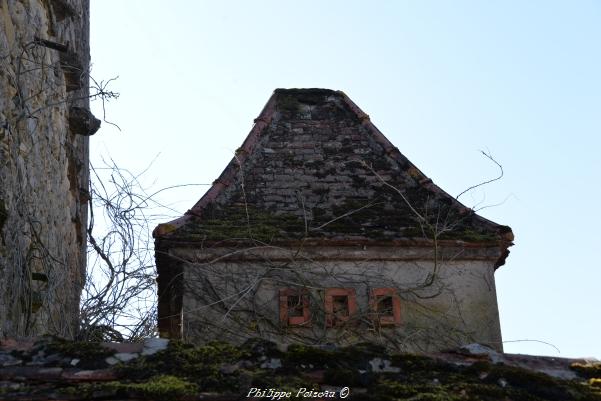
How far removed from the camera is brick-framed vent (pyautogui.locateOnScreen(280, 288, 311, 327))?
9.82 m

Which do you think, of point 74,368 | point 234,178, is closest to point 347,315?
point 234,178

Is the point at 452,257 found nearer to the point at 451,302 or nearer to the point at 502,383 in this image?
the point at 451,302

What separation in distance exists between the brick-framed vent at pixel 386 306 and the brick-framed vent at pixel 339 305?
0.19m

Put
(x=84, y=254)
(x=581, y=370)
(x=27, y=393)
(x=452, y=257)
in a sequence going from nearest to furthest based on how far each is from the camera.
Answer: (x=27, y=393) → (x=581, y=370) → (x=84, y=254) → (x=452, y=257)

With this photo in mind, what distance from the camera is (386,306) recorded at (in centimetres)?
1014

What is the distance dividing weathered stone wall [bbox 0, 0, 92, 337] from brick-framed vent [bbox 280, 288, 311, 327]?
1881 millimetres

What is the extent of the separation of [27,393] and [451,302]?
646cm

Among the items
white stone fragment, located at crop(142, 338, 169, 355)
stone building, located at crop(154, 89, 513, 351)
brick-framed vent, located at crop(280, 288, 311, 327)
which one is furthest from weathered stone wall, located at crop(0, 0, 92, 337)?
brick-framed vent, located at crop(280, 288, 311, 327)

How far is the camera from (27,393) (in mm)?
4316

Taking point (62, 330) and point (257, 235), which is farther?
point (257, 235)

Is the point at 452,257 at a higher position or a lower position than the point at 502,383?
higher

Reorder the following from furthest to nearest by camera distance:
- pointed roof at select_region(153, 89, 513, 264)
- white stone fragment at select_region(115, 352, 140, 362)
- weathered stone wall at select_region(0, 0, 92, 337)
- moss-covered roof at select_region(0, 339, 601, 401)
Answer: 1. pointed roof at select_region(153, 89, 513, 264)
2. weathered stone wall at select_region(0, 0, 92, 337)
3. white stone fragment at select_region(115, 352, 140, 362)
4. moss-covered roof at select_region(0, 339, 601, 401)

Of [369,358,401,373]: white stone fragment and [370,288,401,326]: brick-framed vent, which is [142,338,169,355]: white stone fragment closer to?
[369,358,401,373]: white stone fragment

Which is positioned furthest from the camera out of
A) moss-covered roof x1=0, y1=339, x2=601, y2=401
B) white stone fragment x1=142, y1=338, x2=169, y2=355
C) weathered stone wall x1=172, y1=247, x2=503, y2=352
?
weathered stone wall x1=172, y1=247, x2=503, y2=352
